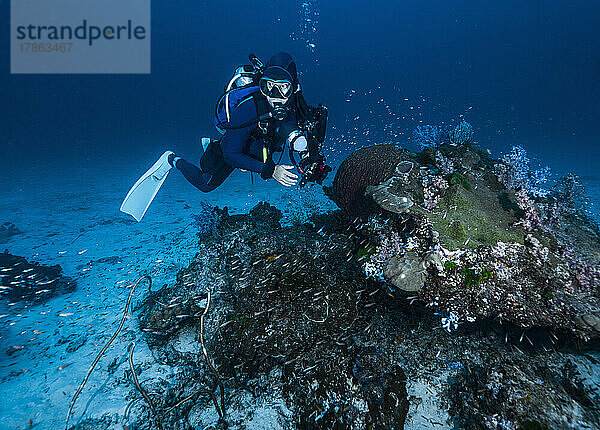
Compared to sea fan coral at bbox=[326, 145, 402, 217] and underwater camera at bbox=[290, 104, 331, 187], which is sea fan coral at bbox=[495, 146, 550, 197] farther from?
underwater camera at bbox=[290, 104, 331, 187]

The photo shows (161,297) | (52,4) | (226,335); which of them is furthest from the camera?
(52,4)

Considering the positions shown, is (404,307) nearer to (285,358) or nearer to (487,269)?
(487,269)

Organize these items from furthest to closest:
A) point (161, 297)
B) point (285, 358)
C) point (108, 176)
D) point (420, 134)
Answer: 1. point (108, 176)
2. point (420, 134)
3. point (161, 297)
4. point (285, 358)

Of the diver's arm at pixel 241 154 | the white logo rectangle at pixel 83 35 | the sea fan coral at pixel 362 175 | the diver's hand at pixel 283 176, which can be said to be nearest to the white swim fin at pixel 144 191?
the diver's arm at pixel 241 154

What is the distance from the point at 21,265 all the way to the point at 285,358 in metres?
8.63

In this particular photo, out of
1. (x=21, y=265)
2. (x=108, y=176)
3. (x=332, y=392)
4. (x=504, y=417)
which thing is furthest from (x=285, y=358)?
(x=108, y=176)

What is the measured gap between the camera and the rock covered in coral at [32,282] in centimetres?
645

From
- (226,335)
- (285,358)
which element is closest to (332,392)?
(285,358)

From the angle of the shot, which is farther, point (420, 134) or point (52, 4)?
point (52, 4)

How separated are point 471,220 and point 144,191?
757 cm

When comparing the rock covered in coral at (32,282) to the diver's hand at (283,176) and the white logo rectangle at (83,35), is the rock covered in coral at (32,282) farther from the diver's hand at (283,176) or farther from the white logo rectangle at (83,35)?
the white logo rectangle at (83,35)

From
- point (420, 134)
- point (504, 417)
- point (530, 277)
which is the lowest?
point (504, 417)

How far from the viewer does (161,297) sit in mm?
5109

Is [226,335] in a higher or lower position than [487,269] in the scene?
lower
